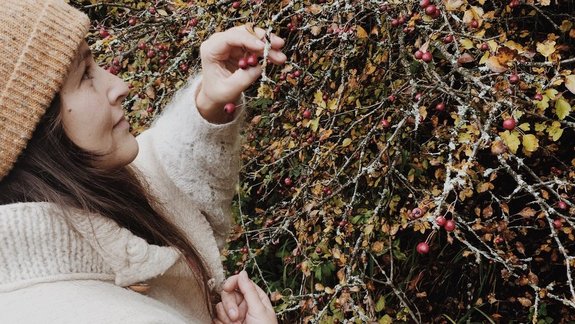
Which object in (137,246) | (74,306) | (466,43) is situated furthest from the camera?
(466,43)

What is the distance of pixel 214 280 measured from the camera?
148 cm

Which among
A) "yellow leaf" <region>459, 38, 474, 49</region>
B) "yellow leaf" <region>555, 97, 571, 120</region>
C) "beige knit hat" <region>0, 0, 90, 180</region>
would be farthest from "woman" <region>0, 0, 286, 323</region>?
"yellow leaf" <region>555, 97, 571, 120</region>

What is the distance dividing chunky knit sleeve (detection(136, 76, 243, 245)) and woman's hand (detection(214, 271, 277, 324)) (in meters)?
0.30

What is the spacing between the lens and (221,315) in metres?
1.34

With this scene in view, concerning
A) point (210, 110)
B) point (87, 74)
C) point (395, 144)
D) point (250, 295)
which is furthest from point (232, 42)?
point (395, 144)

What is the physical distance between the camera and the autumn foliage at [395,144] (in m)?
1.73

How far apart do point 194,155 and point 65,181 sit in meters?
0.40

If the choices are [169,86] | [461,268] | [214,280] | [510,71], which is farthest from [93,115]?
[461,268]

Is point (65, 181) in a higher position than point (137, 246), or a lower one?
higher

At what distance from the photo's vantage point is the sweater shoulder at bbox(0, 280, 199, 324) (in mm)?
913

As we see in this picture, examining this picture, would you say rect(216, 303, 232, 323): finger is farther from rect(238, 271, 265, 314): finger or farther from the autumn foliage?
the autumn foliage

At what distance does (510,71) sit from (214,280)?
869 millimetres

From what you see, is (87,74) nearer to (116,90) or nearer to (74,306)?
(116,90)

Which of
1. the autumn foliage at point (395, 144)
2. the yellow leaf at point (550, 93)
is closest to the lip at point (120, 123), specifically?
the autumn foliage at point (395, 144)
